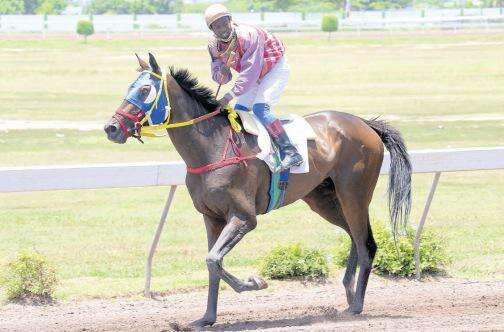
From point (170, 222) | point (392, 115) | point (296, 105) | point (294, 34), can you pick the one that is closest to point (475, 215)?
point (170, 222)

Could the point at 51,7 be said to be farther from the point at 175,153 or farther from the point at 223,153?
the point at 223,153

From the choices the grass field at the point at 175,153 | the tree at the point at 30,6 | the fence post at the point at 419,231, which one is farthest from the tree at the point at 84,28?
the tree at the point at 30,6

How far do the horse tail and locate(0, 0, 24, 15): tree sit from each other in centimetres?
8845

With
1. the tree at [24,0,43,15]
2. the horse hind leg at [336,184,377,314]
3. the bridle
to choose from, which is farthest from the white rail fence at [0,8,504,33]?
the bridle

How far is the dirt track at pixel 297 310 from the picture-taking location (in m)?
7.31

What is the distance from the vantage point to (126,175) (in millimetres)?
7938

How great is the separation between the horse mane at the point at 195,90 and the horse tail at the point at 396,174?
158cm

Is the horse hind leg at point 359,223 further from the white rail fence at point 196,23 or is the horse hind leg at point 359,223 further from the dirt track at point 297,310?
the white rail fence at point 196,23

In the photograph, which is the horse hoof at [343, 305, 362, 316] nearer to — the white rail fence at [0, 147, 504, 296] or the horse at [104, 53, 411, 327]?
the horse at [104, 53, 411, 327]

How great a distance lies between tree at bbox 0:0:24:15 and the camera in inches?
3721

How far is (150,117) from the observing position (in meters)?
7.12

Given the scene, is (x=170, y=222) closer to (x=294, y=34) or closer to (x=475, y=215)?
(x=475, y=215)

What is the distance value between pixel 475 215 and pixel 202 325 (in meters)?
5.99

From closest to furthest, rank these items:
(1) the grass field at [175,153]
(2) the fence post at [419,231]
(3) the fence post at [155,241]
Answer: (3) the fence post at [155,241], (2) the fence post at [419,231], (1) the grass field at [175,153]
